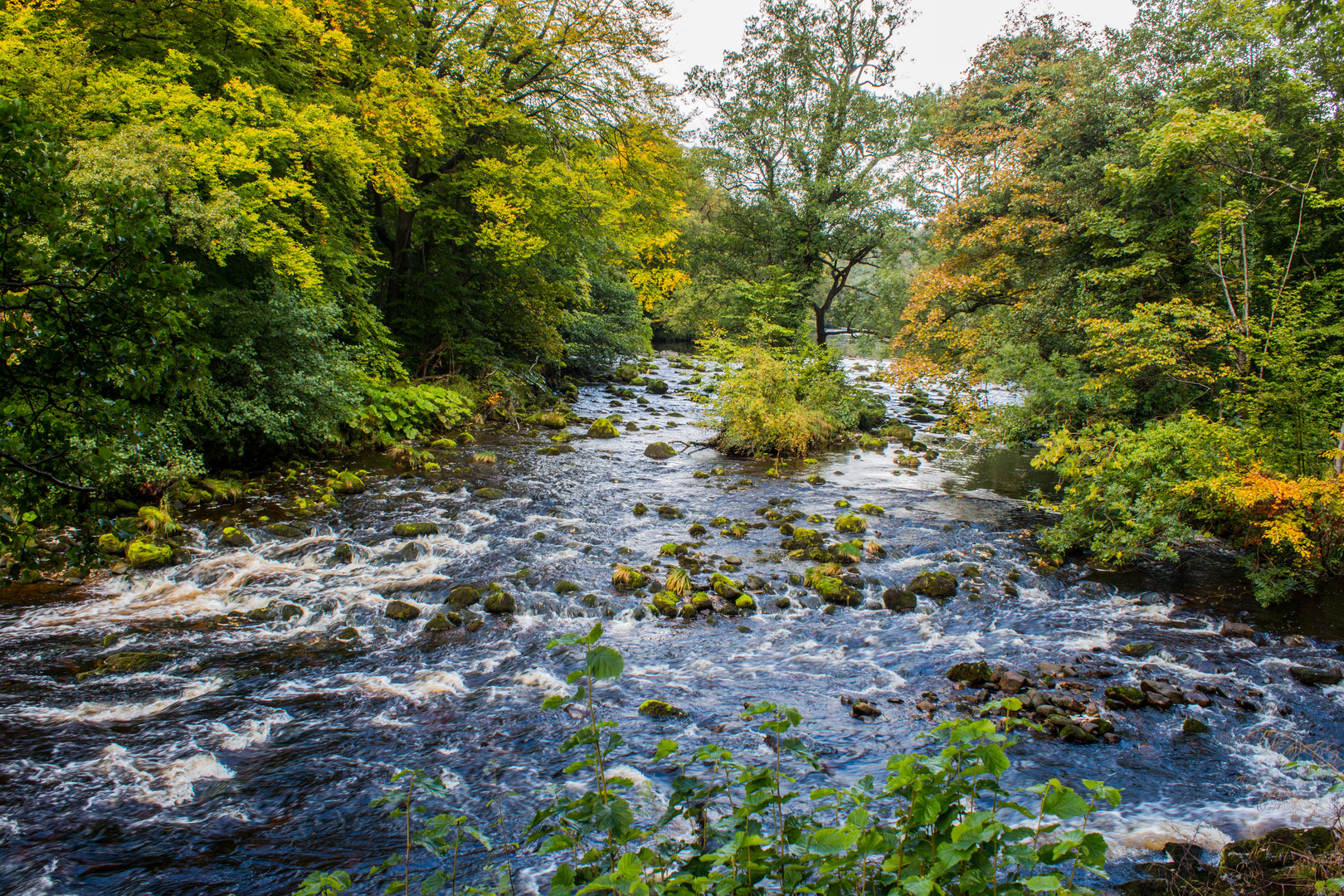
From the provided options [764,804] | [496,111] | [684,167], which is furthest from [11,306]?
[684,167]

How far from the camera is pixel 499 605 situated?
25.4 ft

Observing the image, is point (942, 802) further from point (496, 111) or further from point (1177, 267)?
point (496, 111)


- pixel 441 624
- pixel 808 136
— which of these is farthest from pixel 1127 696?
pixel 808 136

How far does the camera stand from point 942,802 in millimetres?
2262

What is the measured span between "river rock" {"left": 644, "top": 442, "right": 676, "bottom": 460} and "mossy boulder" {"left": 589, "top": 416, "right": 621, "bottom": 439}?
1995 mm

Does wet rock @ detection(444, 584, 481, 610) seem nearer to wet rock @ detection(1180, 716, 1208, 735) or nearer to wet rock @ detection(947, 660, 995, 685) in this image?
wet rock @ detection(947, 660, 995, 685)

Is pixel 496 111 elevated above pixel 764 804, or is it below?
above

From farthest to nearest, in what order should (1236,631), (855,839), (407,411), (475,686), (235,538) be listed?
1. (407,411)
2. (235,538)
3. (1236,631)
4. (475,686)
5. (855,839)

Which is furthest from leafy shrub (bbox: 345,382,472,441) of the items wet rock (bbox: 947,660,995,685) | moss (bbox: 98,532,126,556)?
wet rock (bbox: 947,660,995,685)

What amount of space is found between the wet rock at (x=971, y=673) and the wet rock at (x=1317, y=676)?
2957 millimetres

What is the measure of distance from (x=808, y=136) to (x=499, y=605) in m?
21.4

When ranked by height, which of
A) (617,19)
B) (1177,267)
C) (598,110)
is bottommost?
(1177,267)

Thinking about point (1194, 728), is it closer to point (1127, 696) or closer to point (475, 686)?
→ point (1127, 696)

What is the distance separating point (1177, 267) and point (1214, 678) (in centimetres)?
843
